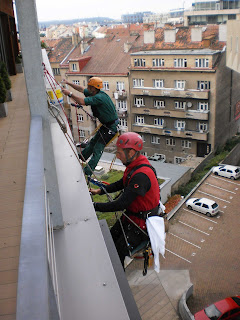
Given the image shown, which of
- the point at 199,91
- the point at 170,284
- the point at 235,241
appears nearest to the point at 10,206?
the point at 170,284

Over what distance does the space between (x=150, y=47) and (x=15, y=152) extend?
29262 millimetres

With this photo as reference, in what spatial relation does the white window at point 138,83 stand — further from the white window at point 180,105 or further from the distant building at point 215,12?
the distant building at point 215,12

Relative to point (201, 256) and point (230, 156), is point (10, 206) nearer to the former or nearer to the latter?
point (201, 256)

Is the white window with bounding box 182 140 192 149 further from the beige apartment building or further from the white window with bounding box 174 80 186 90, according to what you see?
the white window with bounding box 174 80 186 90

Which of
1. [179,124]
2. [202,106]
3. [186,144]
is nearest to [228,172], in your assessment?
[202,106]

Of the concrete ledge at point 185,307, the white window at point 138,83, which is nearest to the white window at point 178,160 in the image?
the white window at point 138,83

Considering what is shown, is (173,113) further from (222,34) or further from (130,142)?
(130,142)

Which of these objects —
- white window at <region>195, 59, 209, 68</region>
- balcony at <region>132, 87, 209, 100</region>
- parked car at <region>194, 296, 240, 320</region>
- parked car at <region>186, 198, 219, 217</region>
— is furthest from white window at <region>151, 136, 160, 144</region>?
parked car at <region>194, 296, 240, 320</region>

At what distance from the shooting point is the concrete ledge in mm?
12547

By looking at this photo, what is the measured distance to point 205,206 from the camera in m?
20.1

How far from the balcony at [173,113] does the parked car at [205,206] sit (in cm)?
1032

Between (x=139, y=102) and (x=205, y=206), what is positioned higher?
(x=139, y=102)

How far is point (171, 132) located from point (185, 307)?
19.7 meters

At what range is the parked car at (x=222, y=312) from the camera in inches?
492
